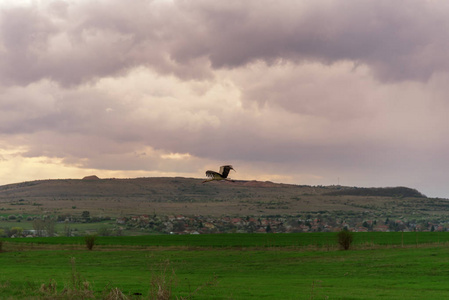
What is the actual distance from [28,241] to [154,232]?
184 ft

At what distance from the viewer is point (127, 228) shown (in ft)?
Result: 494

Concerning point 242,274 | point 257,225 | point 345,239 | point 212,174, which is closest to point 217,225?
point 257,225

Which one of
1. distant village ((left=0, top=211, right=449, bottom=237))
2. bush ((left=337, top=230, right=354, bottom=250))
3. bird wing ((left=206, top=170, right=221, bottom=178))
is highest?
bird wing ((left=206, top=170, right=221, bottom=178))

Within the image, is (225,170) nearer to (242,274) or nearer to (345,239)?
(242,274)

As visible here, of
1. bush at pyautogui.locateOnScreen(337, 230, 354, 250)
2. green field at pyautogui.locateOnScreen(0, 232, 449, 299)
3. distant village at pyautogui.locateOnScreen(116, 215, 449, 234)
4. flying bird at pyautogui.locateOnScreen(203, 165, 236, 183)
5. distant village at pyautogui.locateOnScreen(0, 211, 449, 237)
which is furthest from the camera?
distant village at pyautogui.locateOnScreen(116, 215, 449, 234)

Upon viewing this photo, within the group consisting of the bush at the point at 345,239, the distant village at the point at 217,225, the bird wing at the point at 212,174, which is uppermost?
the bird wing at the point at 212,174

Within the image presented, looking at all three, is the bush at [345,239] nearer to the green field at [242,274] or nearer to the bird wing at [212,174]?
the green field at [242,274]

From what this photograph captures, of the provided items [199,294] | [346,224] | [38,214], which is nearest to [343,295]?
[199,294]

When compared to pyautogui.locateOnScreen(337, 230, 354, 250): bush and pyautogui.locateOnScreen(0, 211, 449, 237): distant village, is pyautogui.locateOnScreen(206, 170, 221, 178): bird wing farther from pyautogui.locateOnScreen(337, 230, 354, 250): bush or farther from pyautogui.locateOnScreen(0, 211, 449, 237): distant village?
pyautogui.locateOnScreen(0, 211, 449, 237): distant village

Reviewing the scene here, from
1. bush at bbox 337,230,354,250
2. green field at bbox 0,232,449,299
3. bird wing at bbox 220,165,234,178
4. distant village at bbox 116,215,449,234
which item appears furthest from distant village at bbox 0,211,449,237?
bird wing at bbox 220,165,234,178

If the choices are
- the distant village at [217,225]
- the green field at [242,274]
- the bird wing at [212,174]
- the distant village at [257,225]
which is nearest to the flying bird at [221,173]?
the bird wing at [212,174]

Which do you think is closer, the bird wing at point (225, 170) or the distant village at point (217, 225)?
the bird wing at point (225, 170)

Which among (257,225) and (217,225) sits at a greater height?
(257,225)

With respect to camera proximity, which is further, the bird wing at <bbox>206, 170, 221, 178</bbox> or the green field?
the green field
